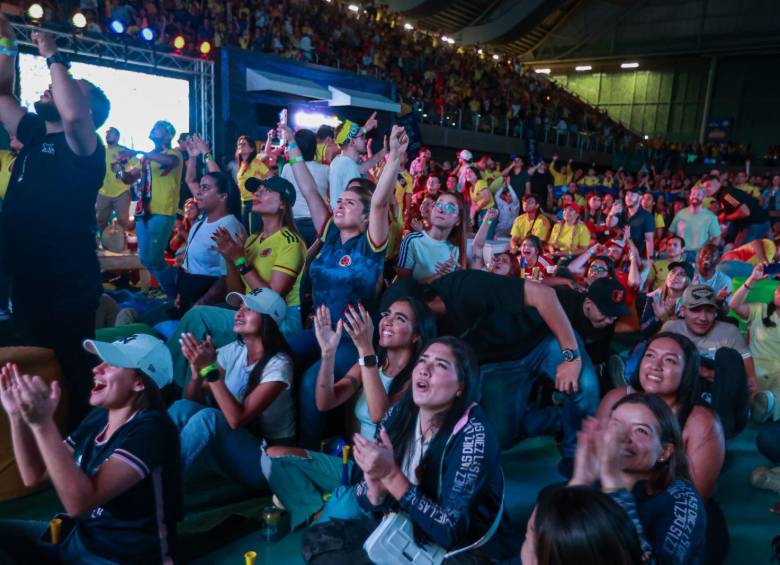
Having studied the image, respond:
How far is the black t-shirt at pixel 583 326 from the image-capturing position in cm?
387

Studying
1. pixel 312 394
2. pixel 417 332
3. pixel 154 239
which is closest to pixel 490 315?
pixel 417 332

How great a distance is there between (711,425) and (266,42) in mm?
12170

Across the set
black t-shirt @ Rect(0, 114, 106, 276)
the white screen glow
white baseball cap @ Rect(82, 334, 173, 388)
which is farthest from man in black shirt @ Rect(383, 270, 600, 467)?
the white screen glow

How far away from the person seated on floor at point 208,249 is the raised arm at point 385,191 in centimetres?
112

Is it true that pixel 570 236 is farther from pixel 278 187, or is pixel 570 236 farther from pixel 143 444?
pixel 143 444

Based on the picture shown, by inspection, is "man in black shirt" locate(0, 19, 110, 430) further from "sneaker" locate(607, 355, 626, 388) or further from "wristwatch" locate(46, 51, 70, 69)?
"sneaker" locate(607, 355, 626, 388)

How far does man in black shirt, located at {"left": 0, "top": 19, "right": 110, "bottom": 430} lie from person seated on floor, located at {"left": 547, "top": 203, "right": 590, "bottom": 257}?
5577mm

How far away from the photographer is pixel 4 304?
3719 mm

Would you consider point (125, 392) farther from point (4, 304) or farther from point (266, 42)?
point (266, 42)

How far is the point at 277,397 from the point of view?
296 centimetres

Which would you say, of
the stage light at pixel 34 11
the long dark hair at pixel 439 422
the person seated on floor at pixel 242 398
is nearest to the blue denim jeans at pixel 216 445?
the person seated on floor at pixel 242 398

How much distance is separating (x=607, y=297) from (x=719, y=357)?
74cm

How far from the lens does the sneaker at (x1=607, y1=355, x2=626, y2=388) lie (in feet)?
13.1

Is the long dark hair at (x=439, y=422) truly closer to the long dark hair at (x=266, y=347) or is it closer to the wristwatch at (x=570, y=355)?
the long dark hair at (x=266, y=347)
